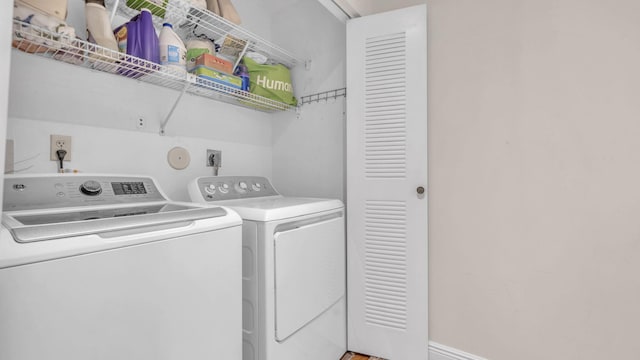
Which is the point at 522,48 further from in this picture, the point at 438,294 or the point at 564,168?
the point at 438,294

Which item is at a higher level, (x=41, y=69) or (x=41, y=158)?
(x=41, y=69)

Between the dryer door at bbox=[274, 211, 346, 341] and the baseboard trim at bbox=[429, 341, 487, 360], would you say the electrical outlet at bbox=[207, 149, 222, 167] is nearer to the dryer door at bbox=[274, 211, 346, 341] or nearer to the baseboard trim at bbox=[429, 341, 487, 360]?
the dryer door at bbox=[274, 211, 346, 341]

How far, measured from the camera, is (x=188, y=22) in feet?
5.59

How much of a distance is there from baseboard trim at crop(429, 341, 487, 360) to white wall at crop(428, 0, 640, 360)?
46mm

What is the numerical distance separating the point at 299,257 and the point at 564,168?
135cm

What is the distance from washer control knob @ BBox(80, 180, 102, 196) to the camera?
48.6 inches

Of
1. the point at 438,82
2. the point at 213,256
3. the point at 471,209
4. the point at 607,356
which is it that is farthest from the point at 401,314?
the point at 438,82

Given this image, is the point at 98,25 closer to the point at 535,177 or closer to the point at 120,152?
the point at 120,152

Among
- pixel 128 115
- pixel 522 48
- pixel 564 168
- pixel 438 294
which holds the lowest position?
pixel 438 294

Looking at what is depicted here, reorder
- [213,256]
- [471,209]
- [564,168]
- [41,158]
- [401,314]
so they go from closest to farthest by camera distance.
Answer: [213,256] < [41,158] < [564,168] < [471,209] < [401,314]

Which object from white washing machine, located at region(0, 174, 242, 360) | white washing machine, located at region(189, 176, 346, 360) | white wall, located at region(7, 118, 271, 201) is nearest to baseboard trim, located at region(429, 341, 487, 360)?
white washing machine, located at region(189, 176, 346, 360)

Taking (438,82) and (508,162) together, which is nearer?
(508,162)

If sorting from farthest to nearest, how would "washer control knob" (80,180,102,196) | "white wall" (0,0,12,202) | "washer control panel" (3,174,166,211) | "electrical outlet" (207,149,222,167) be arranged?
"electrical outlet" (207,149,222,167), "washer control knob" (80,180,102,196), "washer control panel" (3,174,166,211), "white wall" (0,0,12,202)

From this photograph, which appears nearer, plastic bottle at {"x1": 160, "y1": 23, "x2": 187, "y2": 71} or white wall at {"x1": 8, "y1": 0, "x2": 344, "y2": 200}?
white wall at {"x1": 8, "y1": 0, "x2": 344, "y2": 200}
